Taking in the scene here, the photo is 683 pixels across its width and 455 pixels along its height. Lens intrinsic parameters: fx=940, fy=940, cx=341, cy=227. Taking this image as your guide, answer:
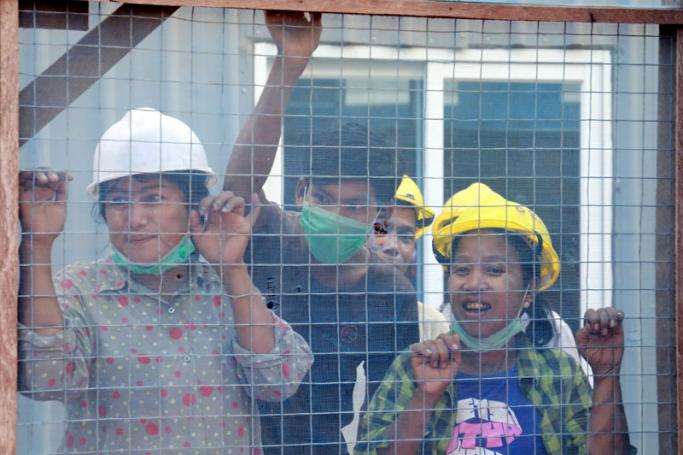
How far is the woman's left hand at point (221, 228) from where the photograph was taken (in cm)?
291

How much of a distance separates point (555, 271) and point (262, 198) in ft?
3.25

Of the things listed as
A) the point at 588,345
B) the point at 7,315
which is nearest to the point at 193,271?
the point at 7,315

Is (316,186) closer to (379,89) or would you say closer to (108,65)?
(379,89)

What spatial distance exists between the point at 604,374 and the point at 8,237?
1928mm

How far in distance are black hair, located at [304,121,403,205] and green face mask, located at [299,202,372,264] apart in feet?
0.34

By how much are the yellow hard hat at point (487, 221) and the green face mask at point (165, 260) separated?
785 millimetres

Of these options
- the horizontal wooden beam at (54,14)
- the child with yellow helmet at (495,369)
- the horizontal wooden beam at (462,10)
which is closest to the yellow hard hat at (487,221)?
the child with yellow helmet at (495,369)

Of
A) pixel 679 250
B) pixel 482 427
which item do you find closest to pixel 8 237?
pixel 482 427

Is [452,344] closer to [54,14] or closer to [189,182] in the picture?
[189,182]

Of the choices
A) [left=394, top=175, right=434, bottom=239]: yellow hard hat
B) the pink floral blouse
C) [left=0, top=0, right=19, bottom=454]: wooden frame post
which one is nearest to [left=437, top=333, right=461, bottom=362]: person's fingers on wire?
[left=394, top=175, right=434, bottom=239]: yellow hard hat

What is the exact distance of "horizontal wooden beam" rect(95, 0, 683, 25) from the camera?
292 cm

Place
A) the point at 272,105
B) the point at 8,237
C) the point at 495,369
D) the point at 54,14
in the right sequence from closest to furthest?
1. the point at 8,237
2. the point at 54,14
3. the point at 272,105
4. the point at 495,369

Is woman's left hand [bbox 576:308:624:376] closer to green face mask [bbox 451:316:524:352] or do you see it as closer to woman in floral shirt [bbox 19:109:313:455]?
green face mask [bbox 451:316:524:352]

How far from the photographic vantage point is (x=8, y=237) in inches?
108
